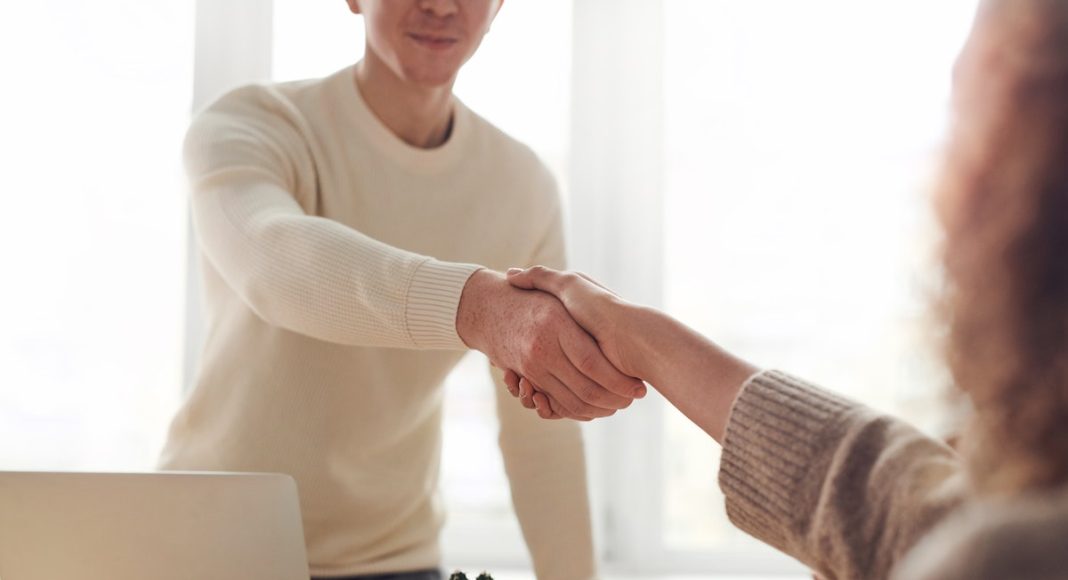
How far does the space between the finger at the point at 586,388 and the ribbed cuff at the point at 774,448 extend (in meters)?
0.44

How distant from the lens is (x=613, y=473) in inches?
104

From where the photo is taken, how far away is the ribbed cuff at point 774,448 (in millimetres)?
900

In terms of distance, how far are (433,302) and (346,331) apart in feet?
0.43

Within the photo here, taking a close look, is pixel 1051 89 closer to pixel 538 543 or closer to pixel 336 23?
pixel 538 543

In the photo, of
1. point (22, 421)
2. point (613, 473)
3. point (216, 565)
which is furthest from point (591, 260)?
point (216, 565)

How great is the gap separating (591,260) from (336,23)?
0.83 metres

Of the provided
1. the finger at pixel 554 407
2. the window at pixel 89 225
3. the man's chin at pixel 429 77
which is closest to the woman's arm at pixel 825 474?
the finger at pixel 554 407

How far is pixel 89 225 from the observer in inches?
104

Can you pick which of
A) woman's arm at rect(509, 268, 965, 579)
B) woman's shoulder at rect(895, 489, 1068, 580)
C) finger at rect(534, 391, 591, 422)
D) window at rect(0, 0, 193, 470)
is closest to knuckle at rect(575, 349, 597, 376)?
finger at rect(534, 391, 591, 422)

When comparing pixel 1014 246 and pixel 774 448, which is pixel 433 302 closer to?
pixel 774 448

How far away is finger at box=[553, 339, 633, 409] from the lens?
4.70 feet

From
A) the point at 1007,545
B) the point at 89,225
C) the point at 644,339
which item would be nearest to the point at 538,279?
the point at 644,339

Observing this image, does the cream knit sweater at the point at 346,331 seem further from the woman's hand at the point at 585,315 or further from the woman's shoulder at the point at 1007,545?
the woman's shoulder at the point at 1007,545

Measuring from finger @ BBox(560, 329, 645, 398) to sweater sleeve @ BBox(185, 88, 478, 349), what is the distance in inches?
5.8
